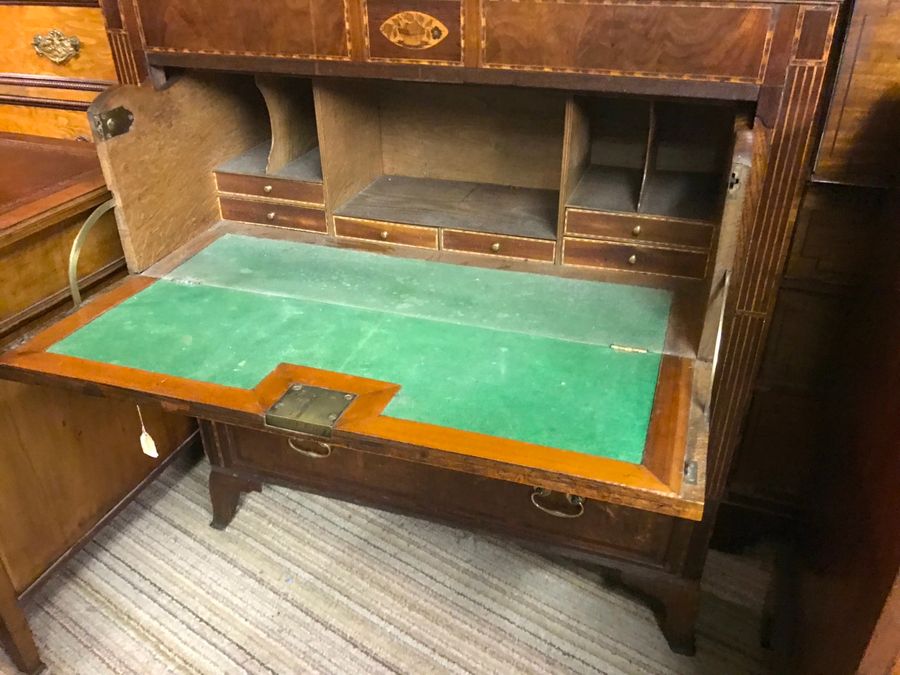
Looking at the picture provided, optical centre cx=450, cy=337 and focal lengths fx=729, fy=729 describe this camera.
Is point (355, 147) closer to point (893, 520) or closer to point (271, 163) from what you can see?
point (271, 163)

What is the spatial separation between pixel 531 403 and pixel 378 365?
260 millimetres

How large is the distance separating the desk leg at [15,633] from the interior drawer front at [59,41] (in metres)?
1.14

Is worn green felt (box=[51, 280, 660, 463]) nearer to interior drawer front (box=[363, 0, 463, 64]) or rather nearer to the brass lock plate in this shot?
the brass lock plate

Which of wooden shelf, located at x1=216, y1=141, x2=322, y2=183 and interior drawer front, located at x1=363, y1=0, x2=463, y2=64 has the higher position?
interior drawer front, located at x1=363, y1=0, x2=463, y2=64

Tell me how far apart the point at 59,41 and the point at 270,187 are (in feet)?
2.12

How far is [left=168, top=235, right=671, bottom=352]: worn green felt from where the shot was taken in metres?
1.28

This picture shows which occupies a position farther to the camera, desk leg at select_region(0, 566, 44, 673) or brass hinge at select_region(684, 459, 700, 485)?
desk leg at select_region(0, 566, 44, 673)

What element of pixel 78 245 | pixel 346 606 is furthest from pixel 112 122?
pixel 346 606

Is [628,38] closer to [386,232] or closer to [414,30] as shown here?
[414,30]

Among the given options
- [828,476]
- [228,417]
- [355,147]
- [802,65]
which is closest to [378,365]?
[228,417]

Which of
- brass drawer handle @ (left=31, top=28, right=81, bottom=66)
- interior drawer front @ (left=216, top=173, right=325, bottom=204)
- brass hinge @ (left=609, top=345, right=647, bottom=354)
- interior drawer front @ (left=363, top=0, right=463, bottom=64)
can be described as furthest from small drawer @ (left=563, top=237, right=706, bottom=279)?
brass drawer handle @ (left=31, top=28, right=81, bottom=66)

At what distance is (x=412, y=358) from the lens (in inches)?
46.9

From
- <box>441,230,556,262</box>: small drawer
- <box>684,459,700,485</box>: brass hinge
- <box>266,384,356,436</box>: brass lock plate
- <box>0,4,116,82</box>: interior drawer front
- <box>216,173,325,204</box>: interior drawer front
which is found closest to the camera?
<box>684,459,700,485</box>: brass hinge

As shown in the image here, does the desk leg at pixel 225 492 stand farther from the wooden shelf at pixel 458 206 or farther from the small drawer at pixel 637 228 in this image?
the small drawer at pixel 637 228
